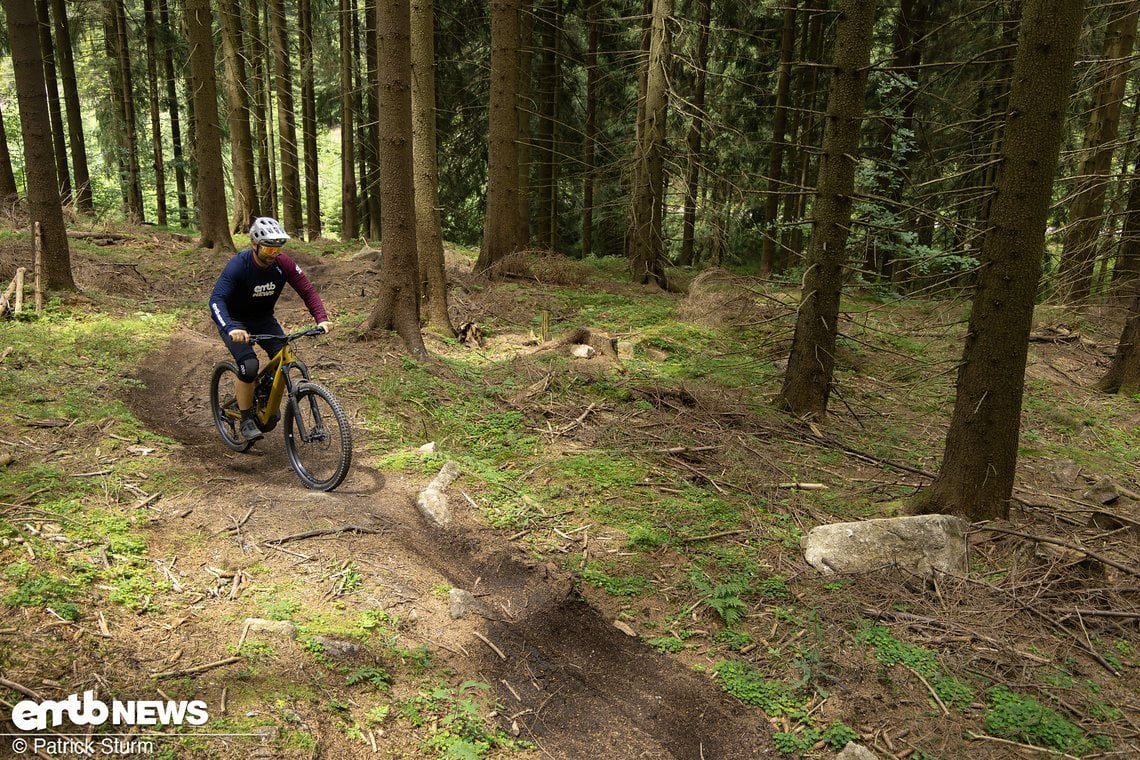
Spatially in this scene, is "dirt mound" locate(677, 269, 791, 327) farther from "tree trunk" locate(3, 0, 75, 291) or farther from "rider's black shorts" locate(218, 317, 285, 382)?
"tree trunk" locate(3, 0, 75, 291)

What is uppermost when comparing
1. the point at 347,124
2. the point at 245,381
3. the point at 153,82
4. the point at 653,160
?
the point at 153,82

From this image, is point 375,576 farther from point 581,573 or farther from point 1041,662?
point 1041,662

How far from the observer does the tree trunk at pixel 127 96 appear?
21.0m

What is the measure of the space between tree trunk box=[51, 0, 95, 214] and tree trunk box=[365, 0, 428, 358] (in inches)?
626

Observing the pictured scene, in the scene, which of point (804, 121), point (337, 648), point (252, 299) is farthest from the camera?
point (804, 121)

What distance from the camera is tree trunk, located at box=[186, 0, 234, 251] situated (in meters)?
14.8

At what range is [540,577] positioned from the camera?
18.3 feet

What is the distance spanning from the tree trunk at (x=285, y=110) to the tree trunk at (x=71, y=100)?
228 inches

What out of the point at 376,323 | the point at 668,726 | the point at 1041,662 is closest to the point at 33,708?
the point at 668,726

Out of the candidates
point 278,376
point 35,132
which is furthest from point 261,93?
point 278,376

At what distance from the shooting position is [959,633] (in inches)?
190

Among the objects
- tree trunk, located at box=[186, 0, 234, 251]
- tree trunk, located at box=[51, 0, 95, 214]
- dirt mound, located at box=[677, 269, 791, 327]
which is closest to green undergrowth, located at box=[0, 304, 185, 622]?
tree trunk, located at box=[186, 0, 234, 251]

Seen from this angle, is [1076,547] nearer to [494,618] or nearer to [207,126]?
[494,618]

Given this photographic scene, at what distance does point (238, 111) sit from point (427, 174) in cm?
1090
